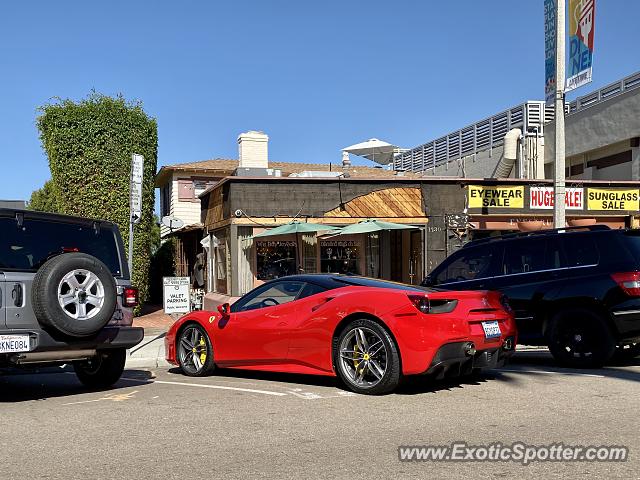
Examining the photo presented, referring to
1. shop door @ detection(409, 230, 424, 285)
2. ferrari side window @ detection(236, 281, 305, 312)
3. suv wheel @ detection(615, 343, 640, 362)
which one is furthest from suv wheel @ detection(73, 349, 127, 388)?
shop door @ detection(409, 230, 424, 285)

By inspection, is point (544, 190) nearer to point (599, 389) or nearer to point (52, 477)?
point (599, 389)

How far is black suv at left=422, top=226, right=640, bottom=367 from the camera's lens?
27.1 ft

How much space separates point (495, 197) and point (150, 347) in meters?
10.8

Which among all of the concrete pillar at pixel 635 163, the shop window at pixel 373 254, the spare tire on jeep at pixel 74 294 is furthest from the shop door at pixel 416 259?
the spare tire on jeep at pixel 74 294

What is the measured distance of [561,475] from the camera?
4078 mm

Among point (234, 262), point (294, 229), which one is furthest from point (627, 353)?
point (234, 262)

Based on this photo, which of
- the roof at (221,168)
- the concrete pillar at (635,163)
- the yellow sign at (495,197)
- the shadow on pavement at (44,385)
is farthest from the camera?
the roof at (221,168)

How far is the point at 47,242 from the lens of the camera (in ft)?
23.4

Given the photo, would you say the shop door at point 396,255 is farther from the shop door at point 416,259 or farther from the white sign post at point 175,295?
the white sign post at point 175,295

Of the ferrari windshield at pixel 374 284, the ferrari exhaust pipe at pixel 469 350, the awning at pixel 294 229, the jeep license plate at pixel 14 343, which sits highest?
the awning at pixel 294 229

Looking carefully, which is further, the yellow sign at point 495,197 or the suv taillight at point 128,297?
the yellow sign at point 495,197

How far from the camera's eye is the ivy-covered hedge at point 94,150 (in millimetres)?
17391

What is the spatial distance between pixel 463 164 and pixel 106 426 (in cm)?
2553

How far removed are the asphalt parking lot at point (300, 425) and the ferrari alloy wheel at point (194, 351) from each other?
1.44 ft
